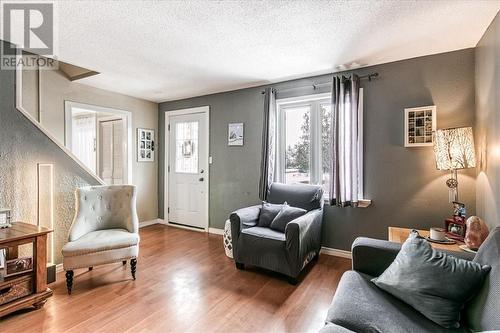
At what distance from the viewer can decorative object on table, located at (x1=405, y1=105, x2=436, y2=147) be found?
8.63 feet

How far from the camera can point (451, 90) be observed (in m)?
2.55

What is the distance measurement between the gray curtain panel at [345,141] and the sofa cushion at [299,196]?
18 centimetres

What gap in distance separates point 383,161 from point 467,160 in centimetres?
86

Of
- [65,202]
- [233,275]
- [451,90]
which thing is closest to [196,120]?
[65,202]

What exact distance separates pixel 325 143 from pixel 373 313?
2326mm

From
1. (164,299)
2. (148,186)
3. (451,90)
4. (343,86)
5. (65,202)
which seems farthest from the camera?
(148,186)

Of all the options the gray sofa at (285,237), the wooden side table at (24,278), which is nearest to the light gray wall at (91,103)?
the wooden side table at (24,278)

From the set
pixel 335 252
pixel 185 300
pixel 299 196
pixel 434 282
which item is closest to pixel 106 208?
pixel 185 300

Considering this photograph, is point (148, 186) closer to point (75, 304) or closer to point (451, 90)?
point (75, 304)

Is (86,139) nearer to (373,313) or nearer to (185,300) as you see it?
(185,300)

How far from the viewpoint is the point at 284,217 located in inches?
109

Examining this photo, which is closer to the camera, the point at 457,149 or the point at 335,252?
the point at 457,149

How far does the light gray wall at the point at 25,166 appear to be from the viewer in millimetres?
2277

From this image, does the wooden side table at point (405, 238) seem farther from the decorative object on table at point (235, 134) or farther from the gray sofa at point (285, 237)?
the decorative object on table at point (235, 134)
